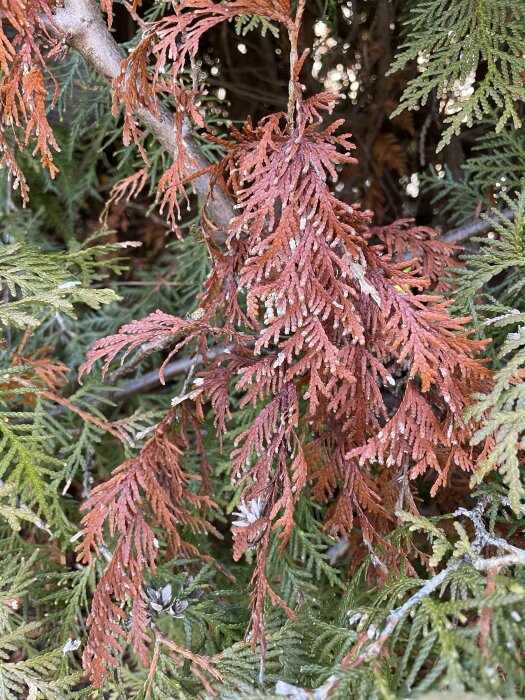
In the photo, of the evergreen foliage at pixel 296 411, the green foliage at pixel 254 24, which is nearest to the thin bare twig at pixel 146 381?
the evergreen foliage at pixel 296 411

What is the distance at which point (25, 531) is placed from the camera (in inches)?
71.7

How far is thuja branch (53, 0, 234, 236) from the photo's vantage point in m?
1.14

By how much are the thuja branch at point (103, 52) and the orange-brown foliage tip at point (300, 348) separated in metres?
0.14

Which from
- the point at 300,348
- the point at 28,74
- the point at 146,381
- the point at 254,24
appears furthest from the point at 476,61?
the point at 146,381

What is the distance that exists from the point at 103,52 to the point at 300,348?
73 centimetres

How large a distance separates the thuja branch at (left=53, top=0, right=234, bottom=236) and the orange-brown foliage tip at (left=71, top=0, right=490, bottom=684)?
14 centimetres

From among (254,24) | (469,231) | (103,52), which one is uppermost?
(103,52)

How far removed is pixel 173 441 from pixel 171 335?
31 centimetres

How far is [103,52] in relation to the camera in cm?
118

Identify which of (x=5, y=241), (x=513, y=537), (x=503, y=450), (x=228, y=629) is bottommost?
(x=513, y=537)

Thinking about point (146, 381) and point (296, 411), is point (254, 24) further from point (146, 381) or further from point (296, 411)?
point (146, 381)

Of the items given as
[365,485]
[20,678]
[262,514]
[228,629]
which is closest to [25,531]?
[20,678]

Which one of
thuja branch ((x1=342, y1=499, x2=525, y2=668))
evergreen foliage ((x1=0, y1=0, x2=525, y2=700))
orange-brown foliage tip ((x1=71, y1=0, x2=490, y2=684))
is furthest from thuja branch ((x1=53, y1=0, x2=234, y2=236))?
thuja branch ((x1=342, y1=499, x2=525, y2=668))

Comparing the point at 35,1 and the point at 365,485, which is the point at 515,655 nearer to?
the point at 365,485
